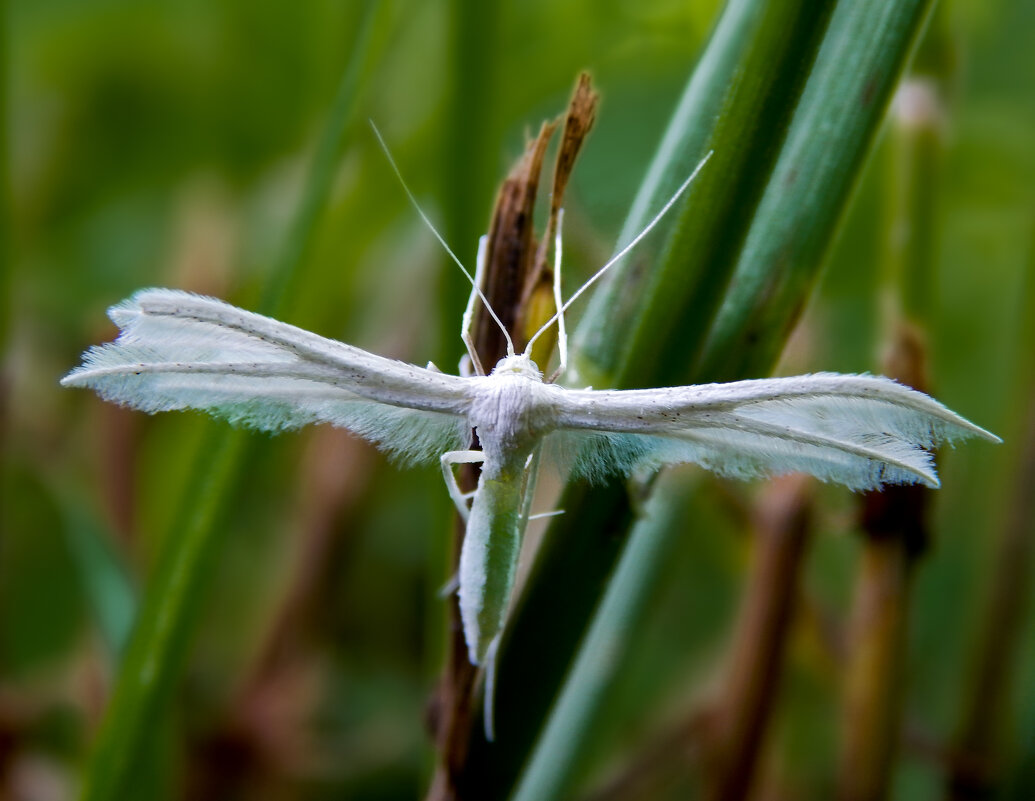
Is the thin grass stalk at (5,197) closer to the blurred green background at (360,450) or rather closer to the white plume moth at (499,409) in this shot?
the blurred green background at (360,450)

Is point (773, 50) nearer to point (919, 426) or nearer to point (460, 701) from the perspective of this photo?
point (919, 426)

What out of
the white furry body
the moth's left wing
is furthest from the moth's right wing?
the moth's left wing

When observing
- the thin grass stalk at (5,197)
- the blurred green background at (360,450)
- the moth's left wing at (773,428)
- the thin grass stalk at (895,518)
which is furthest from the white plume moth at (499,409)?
the thin grass stalk at (5,197)

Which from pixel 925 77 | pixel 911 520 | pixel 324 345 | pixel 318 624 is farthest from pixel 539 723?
pixel 318 624

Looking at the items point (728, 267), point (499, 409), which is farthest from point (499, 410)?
point (728, 267)

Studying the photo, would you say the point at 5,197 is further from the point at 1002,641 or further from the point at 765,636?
the point at 1002,641

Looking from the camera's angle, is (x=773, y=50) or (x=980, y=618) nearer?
(x=773, y=50)

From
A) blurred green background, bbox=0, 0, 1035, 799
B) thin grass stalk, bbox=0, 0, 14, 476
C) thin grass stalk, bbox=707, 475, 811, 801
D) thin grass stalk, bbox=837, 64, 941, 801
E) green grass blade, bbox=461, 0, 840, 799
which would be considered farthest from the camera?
blurred green background, bbox=0, 0, 1035, 799

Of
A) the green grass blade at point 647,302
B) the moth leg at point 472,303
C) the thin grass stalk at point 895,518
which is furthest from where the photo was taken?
the thin grass stalk at point 895,518

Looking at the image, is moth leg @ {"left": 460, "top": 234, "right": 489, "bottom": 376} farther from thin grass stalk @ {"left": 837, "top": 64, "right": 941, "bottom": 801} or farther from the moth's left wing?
thin grass stalk @ {"left": 837, "top": 64, "right": 941, "bottom": 801}
